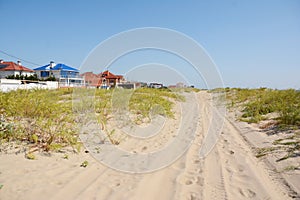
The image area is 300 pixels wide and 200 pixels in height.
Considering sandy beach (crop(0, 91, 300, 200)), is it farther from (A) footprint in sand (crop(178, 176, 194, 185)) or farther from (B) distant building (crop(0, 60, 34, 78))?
(B) distant building (crop(0, 60, 34, 78))

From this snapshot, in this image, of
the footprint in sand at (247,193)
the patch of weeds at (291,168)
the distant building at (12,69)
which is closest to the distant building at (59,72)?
the distant building at (12,69)

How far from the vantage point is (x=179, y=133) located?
4.79 m

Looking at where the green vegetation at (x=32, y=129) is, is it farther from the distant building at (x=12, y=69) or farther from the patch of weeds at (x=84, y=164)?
the distant building at (x=12, y=69)

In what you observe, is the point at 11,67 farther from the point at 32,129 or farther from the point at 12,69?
the point at 32,129

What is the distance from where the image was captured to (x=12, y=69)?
110 feet

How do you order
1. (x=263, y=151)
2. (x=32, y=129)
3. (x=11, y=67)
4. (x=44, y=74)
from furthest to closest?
(x=11, y=67), (x=44, y=74), (x=263, y=151), (x=32, y=129)

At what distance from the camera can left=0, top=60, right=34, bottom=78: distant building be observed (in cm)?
3322

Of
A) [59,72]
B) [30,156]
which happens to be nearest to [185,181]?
[30,156]

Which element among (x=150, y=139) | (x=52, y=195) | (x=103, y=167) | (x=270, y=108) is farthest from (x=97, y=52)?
(x=270, y=108)

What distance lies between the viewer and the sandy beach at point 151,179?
2.04 meters

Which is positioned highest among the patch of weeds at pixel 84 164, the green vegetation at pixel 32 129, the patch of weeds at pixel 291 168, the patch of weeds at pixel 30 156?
the green vegetation at pixel 32 129

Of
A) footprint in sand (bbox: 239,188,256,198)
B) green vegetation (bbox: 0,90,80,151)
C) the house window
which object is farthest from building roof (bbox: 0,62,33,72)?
footprint in sand (bbox: 239,188,256,198)

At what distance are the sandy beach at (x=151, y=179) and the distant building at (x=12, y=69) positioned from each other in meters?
35.0

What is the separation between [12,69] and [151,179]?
38.1 meters
